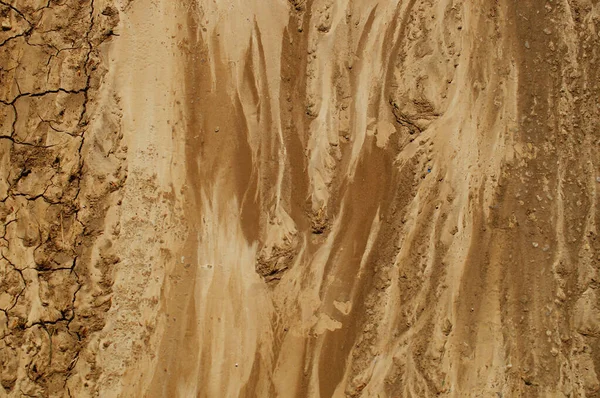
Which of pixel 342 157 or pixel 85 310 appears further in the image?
pixel 342 157

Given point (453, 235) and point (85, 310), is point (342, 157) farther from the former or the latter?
point (85, 310)

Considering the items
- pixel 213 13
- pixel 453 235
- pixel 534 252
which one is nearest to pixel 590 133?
pixel 534 252

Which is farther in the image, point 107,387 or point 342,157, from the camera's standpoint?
point 342,157

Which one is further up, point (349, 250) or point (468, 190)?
point (468, 190)

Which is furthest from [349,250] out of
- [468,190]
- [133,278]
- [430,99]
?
[133,278]

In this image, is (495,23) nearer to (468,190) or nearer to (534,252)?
(468,190)

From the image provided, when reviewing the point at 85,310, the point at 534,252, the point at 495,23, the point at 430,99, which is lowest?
the point at 85,310
